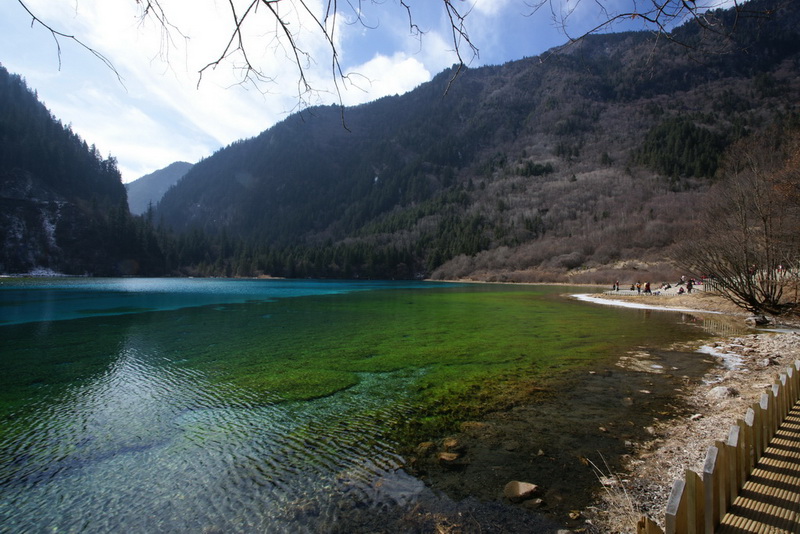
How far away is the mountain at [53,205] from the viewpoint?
106 metres

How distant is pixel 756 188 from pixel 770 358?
12404mm

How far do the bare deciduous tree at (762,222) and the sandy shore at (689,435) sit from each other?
8919 millimetres

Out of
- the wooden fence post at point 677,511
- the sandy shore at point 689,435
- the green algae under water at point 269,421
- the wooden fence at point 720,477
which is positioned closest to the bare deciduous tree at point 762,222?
the green algae under water at point 269,421

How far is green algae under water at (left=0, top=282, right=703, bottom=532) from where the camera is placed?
4.86 m

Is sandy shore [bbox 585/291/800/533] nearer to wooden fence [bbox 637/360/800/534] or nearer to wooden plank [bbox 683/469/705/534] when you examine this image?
wooden fence [bbox 637/360/800/534]

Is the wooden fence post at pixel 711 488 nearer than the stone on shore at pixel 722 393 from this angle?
Yes

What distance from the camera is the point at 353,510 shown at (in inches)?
188

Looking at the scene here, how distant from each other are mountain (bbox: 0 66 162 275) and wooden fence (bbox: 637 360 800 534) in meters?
142

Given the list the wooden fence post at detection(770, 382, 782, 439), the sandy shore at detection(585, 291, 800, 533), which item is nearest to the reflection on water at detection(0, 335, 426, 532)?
the sandy shore at detection(585, 291, 800, 533)

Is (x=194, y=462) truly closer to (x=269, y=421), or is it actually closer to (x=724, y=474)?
(x=269, y=421)

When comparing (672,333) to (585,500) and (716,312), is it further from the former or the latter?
(585,500)

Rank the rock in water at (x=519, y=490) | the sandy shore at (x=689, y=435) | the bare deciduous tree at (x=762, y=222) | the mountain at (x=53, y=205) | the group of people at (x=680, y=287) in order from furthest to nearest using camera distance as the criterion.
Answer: the mountain at (x=53, y=205) → the group of people at (x=680, y=287) → the bare deciduous tree at (x=762, y=222) → the rock in water at (x=519, y=490) → the sandy shore at (x=689, y=435)

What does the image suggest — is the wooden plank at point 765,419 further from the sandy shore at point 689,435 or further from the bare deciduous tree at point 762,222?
the bare deciduous tree at point 762,222

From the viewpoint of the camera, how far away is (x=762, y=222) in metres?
20.0
